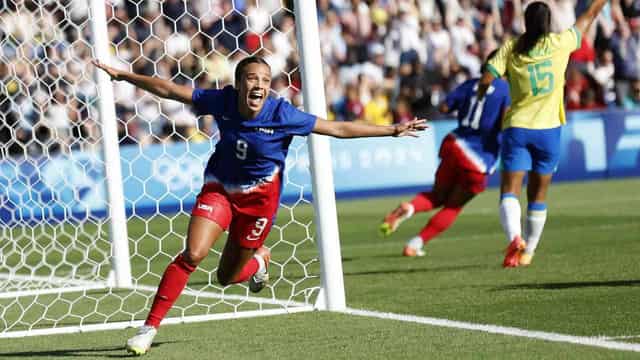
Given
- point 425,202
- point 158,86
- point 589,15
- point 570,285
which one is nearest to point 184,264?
point 158,86

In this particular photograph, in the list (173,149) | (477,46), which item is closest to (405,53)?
(477,46)

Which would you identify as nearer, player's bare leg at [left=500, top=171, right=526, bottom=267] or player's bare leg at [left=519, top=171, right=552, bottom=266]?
player's bare leg at [left=519, top=171, right=552, bottom=266]

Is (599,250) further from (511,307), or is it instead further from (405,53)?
(405,53)

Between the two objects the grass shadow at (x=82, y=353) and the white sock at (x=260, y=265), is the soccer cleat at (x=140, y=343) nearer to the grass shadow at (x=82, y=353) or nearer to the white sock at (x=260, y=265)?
the grass shadow at (x=82, y=353)

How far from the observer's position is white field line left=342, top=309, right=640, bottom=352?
270 inches

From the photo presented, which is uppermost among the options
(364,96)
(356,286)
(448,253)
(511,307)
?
(511,307)

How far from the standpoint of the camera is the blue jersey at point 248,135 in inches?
309

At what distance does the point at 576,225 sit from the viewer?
52.1 ft

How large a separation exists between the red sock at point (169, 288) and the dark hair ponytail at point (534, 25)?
14.6ft

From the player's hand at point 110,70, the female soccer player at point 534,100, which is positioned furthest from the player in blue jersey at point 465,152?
the player's hand at point 110,70

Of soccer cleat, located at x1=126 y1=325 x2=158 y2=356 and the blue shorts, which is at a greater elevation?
soccer cleat, located at x1=126 y1=325 x2=158 y2=356

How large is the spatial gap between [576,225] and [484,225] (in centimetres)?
138

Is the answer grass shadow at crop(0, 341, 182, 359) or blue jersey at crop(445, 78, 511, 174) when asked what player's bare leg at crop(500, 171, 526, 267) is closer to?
blue jersey at crop(445, 78, 511, 174)

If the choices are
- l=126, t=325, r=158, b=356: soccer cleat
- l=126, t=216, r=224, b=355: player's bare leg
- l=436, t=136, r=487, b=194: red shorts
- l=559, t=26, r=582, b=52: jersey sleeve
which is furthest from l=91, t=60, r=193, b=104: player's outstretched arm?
l=436, t=136, r=487, b=194: red shorts
